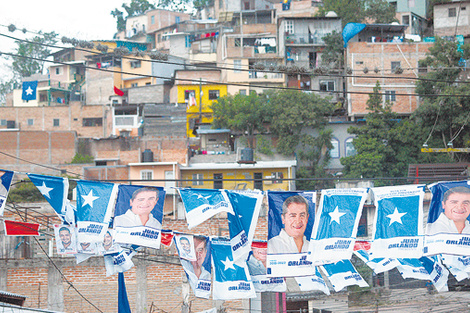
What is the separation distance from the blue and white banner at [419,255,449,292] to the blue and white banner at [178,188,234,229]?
548cm

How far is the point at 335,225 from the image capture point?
14.9 meters

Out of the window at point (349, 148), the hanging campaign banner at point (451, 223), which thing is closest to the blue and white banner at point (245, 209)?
the hanging campaign banner at point (451, 223)

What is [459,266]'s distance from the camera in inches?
623

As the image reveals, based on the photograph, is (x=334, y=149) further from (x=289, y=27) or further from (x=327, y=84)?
(x=289, y=27)

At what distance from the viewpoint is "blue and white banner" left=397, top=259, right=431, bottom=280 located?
16.1m

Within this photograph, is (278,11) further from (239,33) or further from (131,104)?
(131,104)

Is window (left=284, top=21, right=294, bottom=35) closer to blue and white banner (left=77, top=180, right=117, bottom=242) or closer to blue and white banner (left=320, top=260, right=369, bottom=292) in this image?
blue and white banner (left=320, top=260, right=369, bottom=292)

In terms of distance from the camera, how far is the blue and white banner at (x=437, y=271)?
16.2 metres

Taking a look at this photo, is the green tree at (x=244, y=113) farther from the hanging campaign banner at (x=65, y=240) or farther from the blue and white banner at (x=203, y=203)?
the blue and white banner at (x=203, y=203)

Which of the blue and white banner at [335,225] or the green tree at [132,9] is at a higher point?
→ the green tree at [132,9]

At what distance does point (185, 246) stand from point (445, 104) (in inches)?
1047

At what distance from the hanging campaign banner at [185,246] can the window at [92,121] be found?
37805 millimetres

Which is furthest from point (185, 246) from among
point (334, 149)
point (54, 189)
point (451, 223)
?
point (334, 149)

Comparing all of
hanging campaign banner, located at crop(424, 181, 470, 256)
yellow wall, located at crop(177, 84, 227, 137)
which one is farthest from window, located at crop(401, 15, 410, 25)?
hanging campaign banner, located at crop(424, 181, 470, 256)
